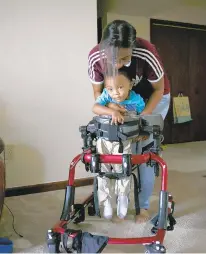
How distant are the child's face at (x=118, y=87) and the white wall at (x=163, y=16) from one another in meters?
2.83

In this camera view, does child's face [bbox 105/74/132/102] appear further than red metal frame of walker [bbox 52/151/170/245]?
Yes

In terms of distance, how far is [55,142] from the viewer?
9.18 ft

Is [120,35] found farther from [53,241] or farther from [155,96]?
[53,241]

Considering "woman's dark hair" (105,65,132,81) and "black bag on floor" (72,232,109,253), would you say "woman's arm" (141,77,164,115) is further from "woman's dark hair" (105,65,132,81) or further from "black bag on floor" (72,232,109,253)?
"black bag on floor" (72,232,109,253)

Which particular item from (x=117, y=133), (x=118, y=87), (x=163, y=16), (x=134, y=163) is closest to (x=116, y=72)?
(x=118, y=87)

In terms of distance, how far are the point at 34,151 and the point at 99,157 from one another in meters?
1.27

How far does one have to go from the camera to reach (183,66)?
5262 mm

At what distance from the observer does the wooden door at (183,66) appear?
5020 mm

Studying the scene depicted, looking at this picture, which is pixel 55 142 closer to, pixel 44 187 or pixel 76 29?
pixel 44 187

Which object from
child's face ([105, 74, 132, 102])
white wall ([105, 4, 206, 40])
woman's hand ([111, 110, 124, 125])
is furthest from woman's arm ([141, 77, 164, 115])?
white wall ([105, 4, 206, 40])

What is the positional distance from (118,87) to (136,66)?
0.22 metres

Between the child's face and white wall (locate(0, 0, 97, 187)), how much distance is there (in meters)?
1.08

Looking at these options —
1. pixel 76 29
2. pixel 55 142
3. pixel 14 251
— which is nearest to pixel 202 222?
pixel 14 251

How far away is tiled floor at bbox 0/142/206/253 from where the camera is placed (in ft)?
5.82
